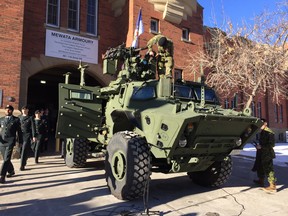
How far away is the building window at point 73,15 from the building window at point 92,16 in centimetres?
61

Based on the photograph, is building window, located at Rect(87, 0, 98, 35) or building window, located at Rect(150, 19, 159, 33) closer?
building window, located at Rect(87, 0, 98, 35)

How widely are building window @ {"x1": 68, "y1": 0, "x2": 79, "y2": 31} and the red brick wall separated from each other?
2885mm

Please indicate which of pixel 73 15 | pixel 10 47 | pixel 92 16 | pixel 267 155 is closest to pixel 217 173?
pixel 267 155

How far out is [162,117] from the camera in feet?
17.3

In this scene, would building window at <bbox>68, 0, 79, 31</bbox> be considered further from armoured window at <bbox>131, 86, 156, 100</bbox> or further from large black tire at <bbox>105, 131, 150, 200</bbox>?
large black tire at <bbox>105, 131, 150, 200</bbox>

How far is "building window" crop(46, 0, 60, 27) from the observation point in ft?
44.9

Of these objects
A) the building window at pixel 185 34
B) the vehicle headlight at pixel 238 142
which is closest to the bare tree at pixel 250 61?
the building window at pixel 185 34

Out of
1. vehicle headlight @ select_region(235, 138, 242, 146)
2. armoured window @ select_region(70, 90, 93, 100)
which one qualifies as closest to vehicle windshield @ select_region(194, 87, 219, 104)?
vehicle headlight @ select_region(235, 138, 242, 146)

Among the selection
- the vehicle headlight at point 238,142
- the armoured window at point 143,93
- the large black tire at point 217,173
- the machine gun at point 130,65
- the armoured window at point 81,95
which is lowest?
the large black tire at point 217,173

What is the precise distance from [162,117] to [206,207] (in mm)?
1805

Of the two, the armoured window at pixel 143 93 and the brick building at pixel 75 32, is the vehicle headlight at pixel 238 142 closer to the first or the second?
the armoured window at pixel 143 93

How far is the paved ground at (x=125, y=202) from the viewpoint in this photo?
16.8 ft

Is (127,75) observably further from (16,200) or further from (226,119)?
(16,200)

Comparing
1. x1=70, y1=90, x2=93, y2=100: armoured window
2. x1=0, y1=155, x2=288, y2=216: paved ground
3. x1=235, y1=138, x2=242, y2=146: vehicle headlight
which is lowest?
x1=0, y1=155, x2=288, y2=216: paved ground
